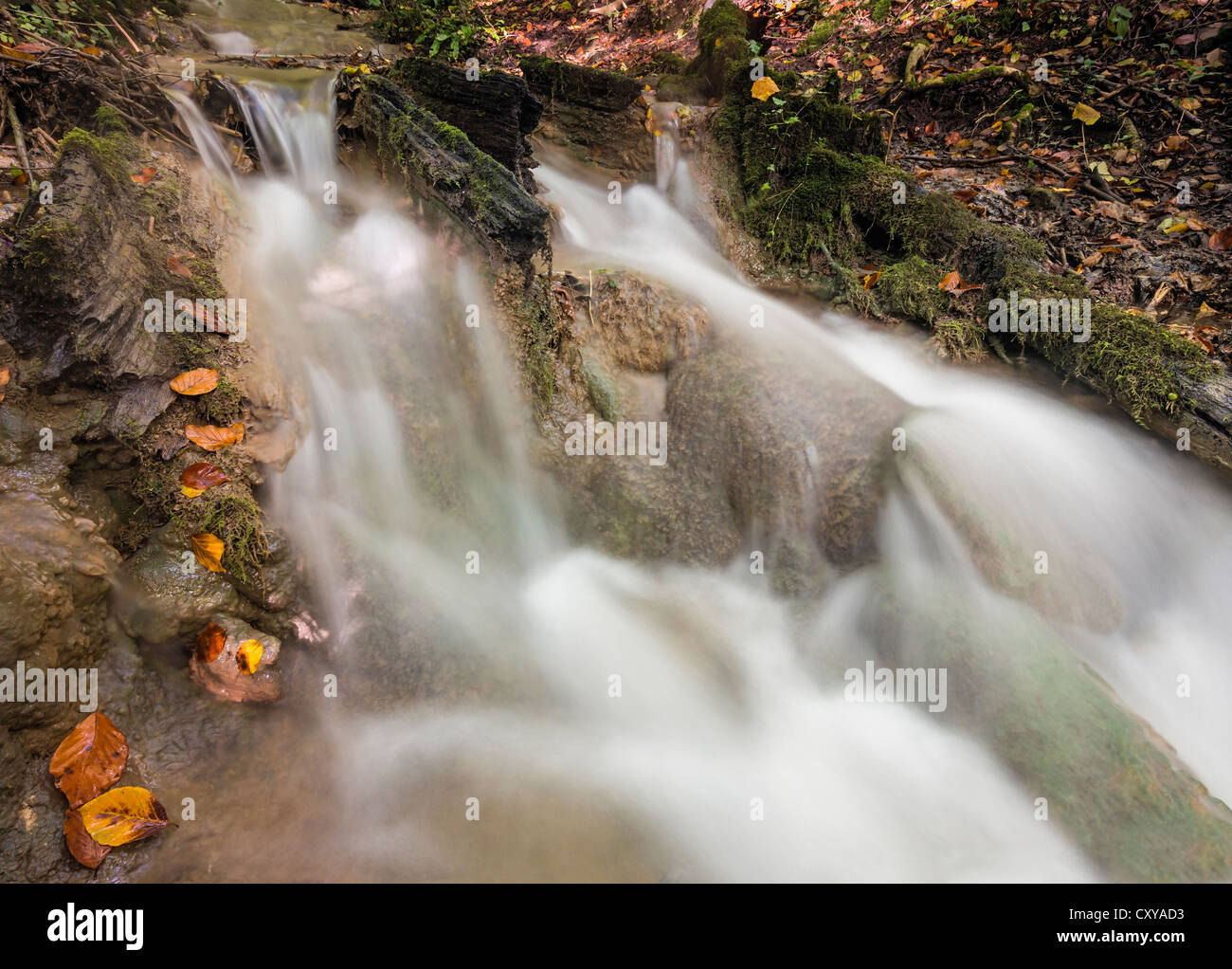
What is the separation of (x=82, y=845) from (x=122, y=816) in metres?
0.14

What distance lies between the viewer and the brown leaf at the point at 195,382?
10.7 feet

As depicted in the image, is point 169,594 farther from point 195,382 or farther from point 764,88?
point 764,88

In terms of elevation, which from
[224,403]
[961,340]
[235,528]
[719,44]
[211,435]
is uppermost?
[719,44]

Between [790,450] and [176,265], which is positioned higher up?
[176,265]

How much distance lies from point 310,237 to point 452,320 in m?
1.42

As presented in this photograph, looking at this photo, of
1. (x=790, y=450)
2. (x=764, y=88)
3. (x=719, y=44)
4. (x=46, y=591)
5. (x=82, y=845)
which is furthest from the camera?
(x=719, y=44)

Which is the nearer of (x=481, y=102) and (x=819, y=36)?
(x=481, y=102)

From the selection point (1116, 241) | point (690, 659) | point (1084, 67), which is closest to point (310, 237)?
point (690, 659)

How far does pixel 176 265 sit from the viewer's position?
11.8ft

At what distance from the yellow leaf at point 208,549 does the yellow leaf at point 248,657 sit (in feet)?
1.46

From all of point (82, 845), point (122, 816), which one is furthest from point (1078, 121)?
point (82, 845)

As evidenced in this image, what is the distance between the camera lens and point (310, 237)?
4.46m
